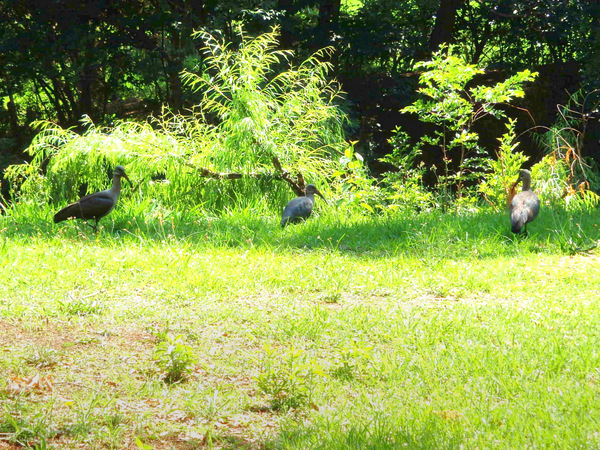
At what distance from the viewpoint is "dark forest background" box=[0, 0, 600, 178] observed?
40.1 feet

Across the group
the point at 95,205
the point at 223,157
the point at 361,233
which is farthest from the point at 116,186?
the point at 361,233

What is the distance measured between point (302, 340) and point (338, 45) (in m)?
10.1

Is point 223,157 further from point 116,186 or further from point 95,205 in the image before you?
point 95,205

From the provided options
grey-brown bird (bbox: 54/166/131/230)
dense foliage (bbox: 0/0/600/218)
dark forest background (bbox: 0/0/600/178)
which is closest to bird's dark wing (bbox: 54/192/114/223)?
grey-brown bird (bbox: 54/166/131/230)

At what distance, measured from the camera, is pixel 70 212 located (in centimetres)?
721

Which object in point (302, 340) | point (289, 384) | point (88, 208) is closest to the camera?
point (289, 384)

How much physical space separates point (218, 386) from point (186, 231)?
13.9 ft

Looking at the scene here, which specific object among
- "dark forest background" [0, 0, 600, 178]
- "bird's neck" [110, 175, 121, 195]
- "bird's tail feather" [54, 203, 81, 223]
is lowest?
"bird's tail feather" [54, 203, 81, 223]

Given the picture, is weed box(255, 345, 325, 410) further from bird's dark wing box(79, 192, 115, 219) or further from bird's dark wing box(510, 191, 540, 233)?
bird's dark wing box(79, 192, 115, 219)

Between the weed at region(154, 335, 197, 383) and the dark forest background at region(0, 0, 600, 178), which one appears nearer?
the weed at region(154, 335, 197, 383)

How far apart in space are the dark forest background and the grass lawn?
635cm

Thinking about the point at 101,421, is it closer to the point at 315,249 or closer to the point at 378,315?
the point at 378,315

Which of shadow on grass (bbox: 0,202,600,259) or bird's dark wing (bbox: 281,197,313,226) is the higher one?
bird's dark wing (bbox: 281,197,313,226)

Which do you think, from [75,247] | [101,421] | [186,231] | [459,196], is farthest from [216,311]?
[459,196]
